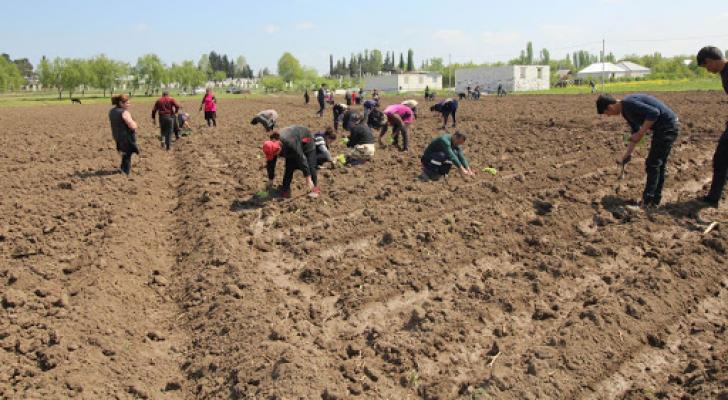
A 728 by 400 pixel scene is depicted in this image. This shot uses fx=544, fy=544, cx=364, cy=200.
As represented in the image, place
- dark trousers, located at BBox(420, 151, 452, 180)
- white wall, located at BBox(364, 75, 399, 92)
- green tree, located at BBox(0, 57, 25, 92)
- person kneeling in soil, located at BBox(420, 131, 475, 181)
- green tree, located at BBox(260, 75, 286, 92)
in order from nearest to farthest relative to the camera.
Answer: person kneeling in soil, located at BBox(420, 131, 475, 181)
dark trousers, located at BBox(420, 151, 452, 180)
green tree, located at BBox(0, 57, 25, 92)
white wall, located at BBox(364, 75, 399, 92)
green tree, located at BBox(260, 75, 286, 92)

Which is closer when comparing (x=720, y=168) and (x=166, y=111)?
(x=720, y=168)

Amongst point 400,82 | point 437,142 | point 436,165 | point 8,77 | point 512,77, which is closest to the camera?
point 437,142

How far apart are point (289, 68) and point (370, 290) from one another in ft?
354

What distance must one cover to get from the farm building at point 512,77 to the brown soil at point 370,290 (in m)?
59.4

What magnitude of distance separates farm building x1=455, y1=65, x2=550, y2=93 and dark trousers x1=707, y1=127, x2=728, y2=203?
194ft

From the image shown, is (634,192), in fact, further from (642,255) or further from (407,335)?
(407,335)

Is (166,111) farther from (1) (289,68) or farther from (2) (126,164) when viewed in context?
(1) (289,68)

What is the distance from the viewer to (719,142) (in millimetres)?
6914

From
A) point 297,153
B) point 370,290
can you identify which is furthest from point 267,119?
point 370,290

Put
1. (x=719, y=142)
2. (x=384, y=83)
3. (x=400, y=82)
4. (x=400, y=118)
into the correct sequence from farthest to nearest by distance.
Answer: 1. (x=384, y=83)
2. (x=400, y=82)
3. (x=400, y=118)
4. (x=719, y=142)

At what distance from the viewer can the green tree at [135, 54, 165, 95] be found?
83.7 metres

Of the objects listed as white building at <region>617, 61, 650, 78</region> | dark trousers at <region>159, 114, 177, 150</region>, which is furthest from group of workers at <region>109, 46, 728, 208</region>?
white building at <region>617, 61, 650, 78</region>

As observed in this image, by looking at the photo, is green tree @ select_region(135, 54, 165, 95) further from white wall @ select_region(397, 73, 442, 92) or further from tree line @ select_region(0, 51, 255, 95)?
white wall @ select_region(397, 73, 442, 92)

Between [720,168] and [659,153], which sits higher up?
[659,153]
